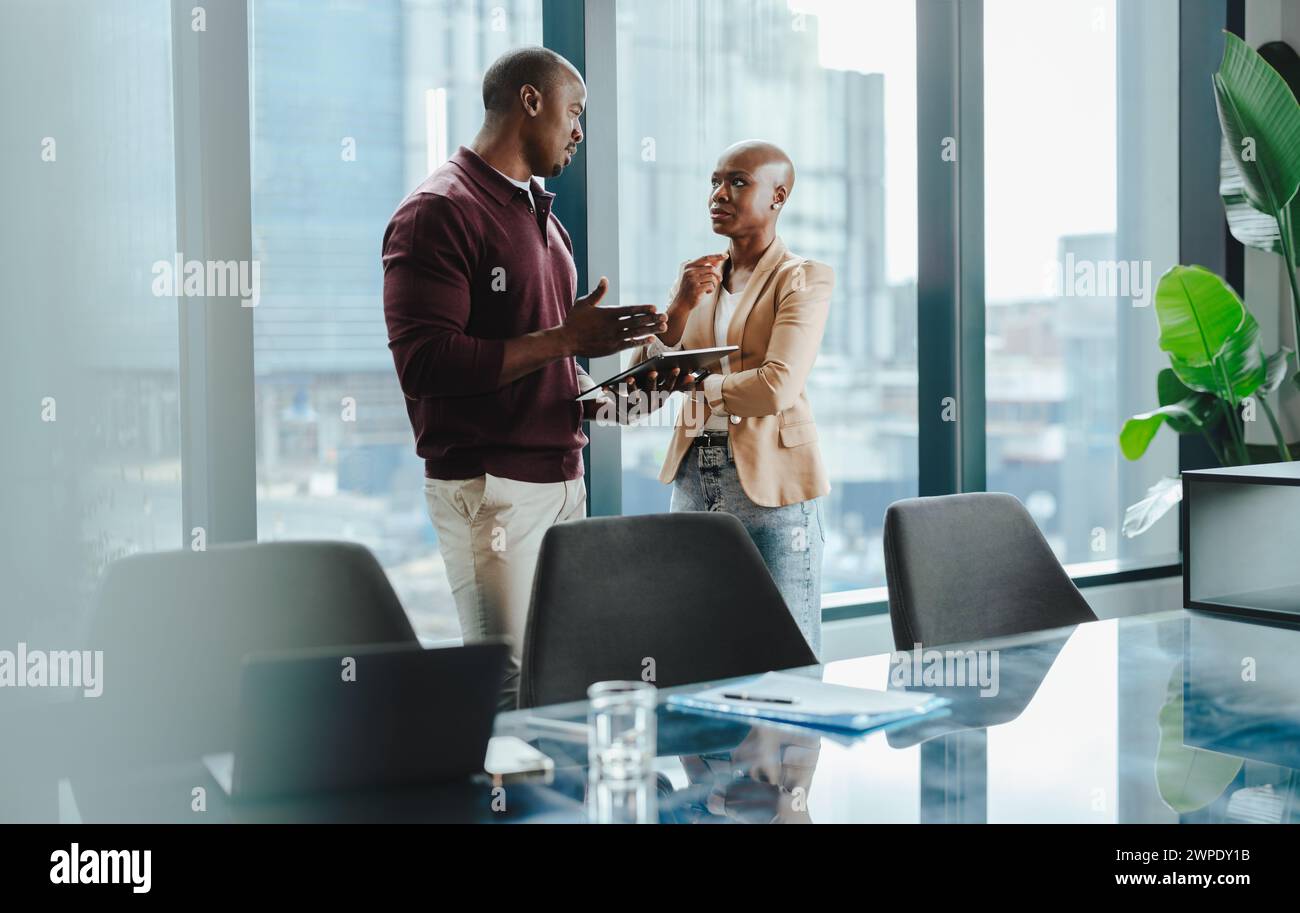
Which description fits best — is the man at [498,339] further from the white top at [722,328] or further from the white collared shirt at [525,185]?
the white top at [722,328]

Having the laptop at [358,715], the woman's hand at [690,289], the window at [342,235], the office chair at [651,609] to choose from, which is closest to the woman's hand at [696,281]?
the woman's hand at [690,289]

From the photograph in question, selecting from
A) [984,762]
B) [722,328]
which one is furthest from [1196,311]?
[984,762]

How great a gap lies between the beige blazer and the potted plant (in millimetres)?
1664

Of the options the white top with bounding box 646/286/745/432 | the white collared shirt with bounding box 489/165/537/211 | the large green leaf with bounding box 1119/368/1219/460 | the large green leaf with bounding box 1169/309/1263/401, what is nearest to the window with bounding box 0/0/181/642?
the white collared shirt with bounding box 489/165/537/211

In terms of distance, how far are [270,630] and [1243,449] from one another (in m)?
3.68

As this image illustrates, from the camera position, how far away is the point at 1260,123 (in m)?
3.95

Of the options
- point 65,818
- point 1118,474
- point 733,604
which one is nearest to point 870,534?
point 1118,474

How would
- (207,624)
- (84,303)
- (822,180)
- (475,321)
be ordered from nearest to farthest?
(207,624)
(475,321)
(84,303)
(822,180)

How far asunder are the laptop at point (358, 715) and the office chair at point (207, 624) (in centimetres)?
67

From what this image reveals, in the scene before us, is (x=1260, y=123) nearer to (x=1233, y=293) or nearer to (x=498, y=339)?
(x=1233, y=293)

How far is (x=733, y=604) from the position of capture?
2039mm

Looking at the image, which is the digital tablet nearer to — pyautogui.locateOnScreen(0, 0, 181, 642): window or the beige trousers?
the beige trousers

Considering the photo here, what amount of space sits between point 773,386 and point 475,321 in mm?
726
